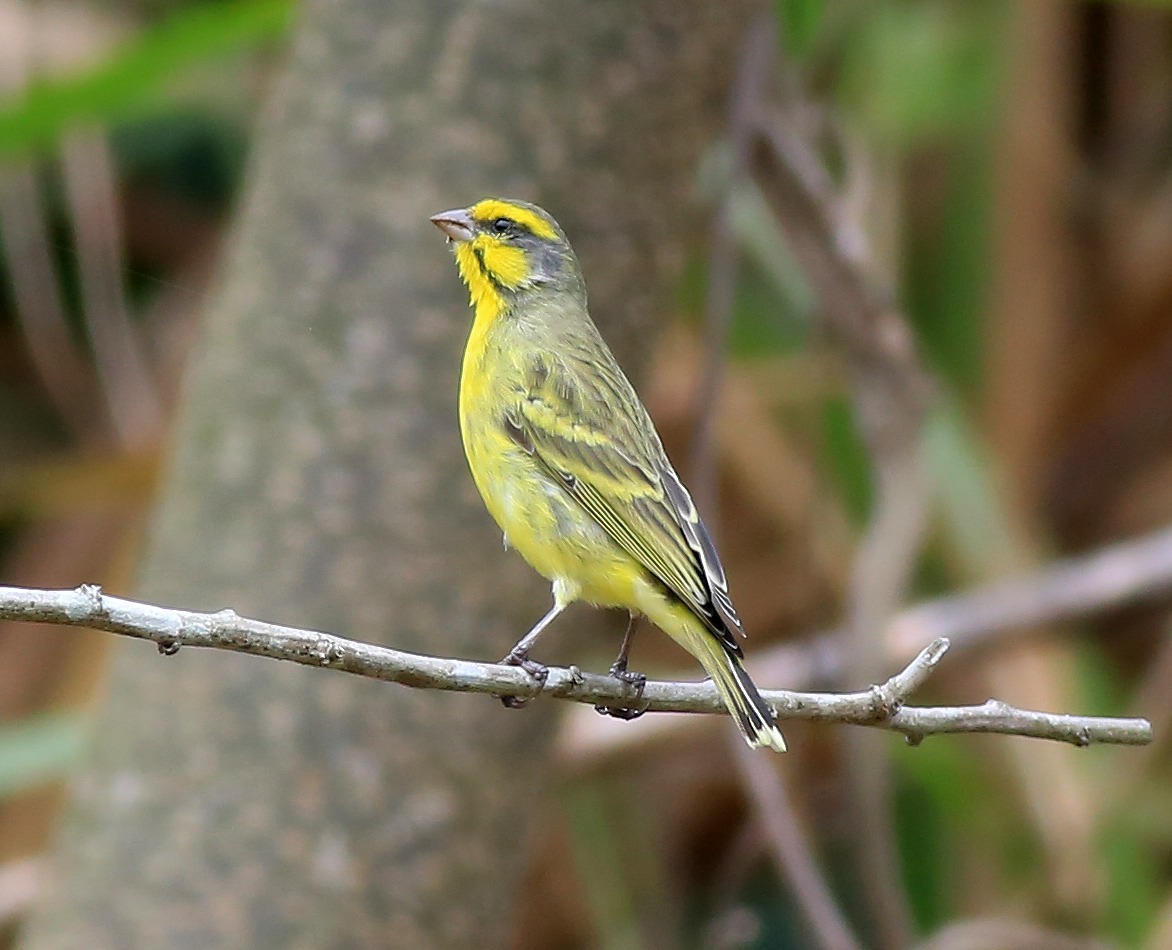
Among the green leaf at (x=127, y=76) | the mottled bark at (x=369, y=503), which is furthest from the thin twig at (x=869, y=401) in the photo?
the green leaf at (x=127, y=76)

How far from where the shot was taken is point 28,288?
15.6 ft

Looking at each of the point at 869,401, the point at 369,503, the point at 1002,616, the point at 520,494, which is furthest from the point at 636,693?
the point at 1002,616

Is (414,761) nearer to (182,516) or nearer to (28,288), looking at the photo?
(182,516)

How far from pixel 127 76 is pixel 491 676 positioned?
216cm

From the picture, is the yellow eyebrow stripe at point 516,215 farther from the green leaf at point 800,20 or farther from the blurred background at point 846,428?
the blurred background at point 846,428

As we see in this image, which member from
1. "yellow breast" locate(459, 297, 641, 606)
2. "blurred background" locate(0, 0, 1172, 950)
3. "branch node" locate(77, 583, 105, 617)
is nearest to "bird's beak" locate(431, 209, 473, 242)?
"yellow breast" locate(459, 297, 641, 606)

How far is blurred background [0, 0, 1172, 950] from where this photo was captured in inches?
150

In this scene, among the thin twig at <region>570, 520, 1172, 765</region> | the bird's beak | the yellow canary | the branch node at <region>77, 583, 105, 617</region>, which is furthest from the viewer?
the thin twig at <region>570, 520, 1172, 765</region>

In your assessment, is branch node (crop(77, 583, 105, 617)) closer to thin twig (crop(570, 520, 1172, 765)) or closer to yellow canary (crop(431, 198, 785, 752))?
yellow canary (crop(431, 198, 785, 752))

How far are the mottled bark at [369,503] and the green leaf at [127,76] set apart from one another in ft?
1.18

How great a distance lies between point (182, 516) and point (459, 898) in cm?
88

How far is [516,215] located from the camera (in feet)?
7.89

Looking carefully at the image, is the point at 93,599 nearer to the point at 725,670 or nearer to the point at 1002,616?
the point at 725,670

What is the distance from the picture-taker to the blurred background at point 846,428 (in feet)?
12.5
